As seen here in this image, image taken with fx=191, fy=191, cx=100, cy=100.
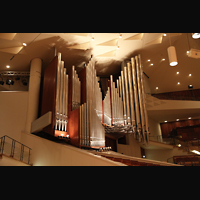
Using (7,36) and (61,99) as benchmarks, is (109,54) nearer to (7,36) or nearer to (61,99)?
(61,99)

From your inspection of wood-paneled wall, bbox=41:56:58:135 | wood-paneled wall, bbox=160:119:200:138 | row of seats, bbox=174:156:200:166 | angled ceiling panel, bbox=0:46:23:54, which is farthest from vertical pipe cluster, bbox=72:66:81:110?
wood-paneled wall, bbox=160:119:200:138

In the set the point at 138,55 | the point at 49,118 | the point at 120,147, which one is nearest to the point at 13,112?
the point at 49,118

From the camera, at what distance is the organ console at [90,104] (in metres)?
7.05

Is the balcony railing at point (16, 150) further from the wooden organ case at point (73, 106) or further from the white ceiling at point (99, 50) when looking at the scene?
the white ceiling at point (99, 50)

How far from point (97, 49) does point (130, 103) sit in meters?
3.18

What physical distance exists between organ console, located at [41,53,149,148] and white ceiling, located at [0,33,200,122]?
718 mm

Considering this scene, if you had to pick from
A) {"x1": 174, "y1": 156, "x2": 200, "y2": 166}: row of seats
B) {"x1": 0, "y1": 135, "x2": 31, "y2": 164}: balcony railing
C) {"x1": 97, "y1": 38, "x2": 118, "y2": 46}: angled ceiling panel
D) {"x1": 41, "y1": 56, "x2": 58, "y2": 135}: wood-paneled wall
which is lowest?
{"x1": 174, "y1": 156, "x2": 200, "y2": 166}: row of seats

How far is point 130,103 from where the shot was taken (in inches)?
373

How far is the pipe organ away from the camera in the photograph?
29.1ft

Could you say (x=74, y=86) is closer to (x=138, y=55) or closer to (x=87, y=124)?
(x=87, y=124)

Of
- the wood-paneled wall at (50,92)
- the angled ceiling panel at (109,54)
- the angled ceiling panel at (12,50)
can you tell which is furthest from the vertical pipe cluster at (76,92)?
the angled ceiling panel at (12,50)

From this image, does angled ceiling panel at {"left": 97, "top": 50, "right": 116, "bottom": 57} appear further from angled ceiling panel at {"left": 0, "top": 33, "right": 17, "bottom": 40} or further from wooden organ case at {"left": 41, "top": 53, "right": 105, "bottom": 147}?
angled ceiling panel at {"left": 0, "top": 33, "right": 17, "bottom": 40}

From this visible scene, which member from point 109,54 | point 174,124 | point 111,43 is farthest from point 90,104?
point 174,124

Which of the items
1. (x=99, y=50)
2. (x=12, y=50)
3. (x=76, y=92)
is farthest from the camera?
(x=99, y=50)
